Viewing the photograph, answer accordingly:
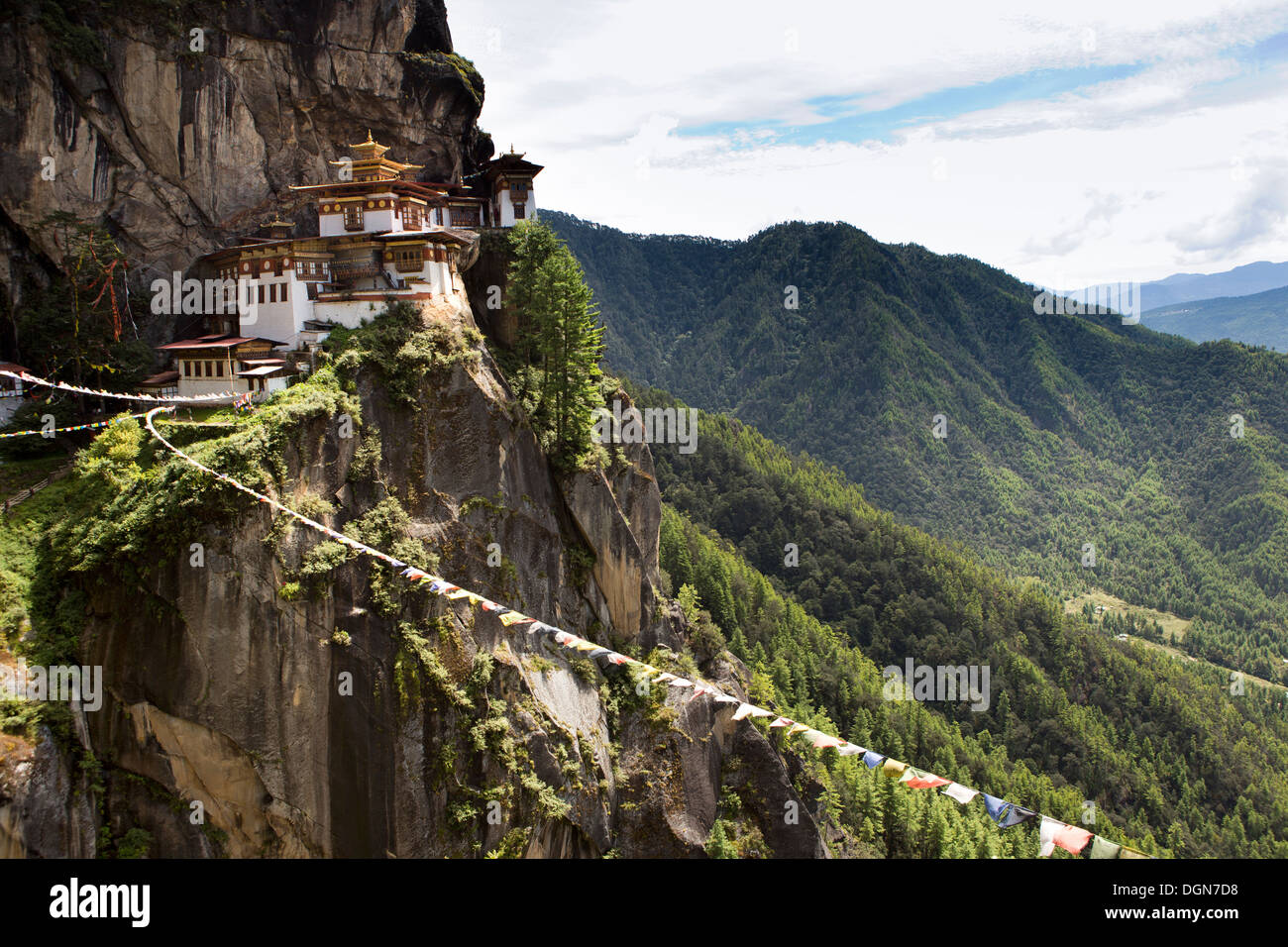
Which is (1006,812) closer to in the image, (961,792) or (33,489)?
(961,792)

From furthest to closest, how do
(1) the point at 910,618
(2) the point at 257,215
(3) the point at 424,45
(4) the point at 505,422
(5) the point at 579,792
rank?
(1) the point at 910,618 → (3) the point at 424,45 → (2) the point at 257,215 → (4) the point at 505,422 → (5) the point at 579,792

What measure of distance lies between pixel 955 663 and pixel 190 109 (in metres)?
117

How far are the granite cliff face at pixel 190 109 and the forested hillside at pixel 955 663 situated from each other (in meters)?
49.1

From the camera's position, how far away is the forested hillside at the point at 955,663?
98.1 metres

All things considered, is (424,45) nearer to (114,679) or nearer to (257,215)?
(257,215)

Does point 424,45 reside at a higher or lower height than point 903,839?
higher

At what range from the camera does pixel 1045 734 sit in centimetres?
11550

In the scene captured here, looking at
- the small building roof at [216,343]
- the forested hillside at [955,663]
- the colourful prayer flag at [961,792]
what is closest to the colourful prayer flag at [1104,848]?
the colourful prayer flag at [961,792]

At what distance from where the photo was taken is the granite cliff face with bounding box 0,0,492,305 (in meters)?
46.0

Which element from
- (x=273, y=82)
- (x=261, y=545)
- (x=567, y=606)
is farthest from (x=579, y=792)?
(x=273, y=82)

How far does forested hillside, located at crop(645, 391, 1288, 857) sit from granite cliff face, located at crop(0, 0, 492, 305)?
49.1 meters

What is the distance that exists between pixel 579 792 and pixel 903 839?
39623 mm

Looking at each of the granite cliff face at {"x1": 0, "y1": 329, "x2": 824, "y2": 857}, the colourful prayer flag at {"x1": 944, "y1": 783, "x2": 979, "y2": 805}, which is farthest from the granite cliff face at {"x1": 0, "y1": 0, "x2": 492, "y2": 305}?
the colourful prayer flag at {"x1": 944, "y1": 783, "x2": 979, "y2": 805}

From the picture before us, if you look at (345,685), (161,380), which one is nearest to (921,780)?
(345,685)
